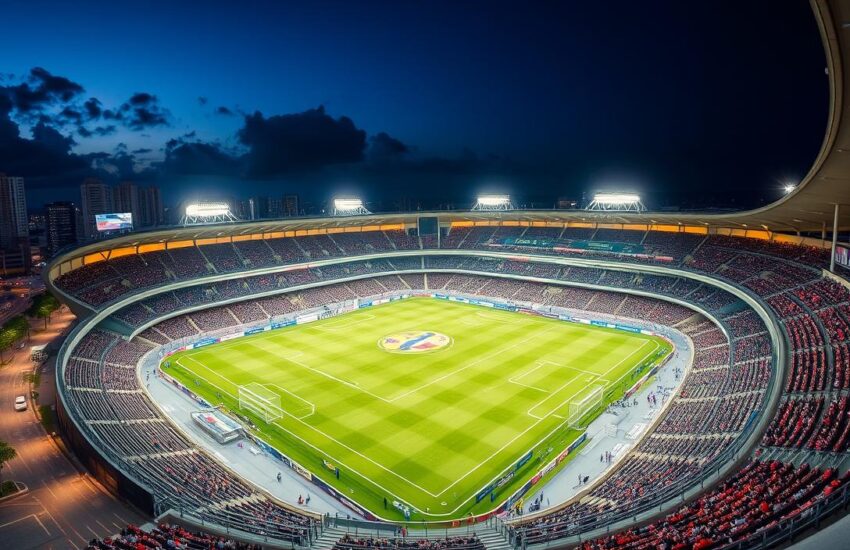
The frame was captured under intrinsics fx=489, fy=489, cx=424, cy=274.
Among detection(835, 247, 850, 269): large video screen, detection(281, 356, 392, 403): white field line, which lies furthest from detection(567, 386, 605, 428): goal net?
detection(835, 247, 850, 269): large video screen

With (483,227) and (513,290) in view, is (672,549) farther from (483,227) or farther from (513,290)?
(483,227)

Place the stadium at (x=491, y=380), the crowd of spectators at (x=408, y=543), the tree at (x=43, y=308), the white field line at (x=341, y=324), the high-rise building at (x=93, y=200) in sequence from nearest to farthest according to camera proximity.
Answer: the crowd of spectators at (x=408, y=543) < the stadium at (x=491, y=380) < the white field line at (x=341, y=324) < the tree at (x=43, y=308) < the high-rise building at (x=93, y=200)

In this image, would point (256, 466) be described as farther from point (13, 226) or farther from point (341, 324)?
point (13, 226)

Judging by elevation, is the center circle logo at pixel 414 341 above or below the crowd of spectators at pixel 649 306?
below

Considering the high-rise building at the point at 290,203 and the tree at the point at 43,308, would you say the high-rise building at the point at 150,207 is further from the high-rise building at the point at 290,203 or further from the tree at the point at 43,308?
the tree at the point at 43,308

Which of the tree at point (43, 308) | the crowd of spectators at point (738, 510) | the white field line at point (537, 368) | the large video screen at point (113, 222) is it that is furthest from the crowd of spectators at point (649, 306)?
the tree at point (43, 308)

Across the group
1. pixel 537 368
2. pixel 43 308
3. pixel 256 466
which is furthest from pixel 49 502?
pixel 43 308

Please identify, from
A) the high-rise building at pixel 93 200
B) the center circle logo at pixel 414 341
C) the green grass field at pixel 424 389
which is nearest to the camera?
the green grass field at pixel 424 389

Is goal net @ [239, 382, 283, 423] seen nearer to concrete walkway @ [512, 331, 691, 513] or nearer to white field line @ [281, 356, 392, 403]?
white field line @ [281, 356, 392, 403]
